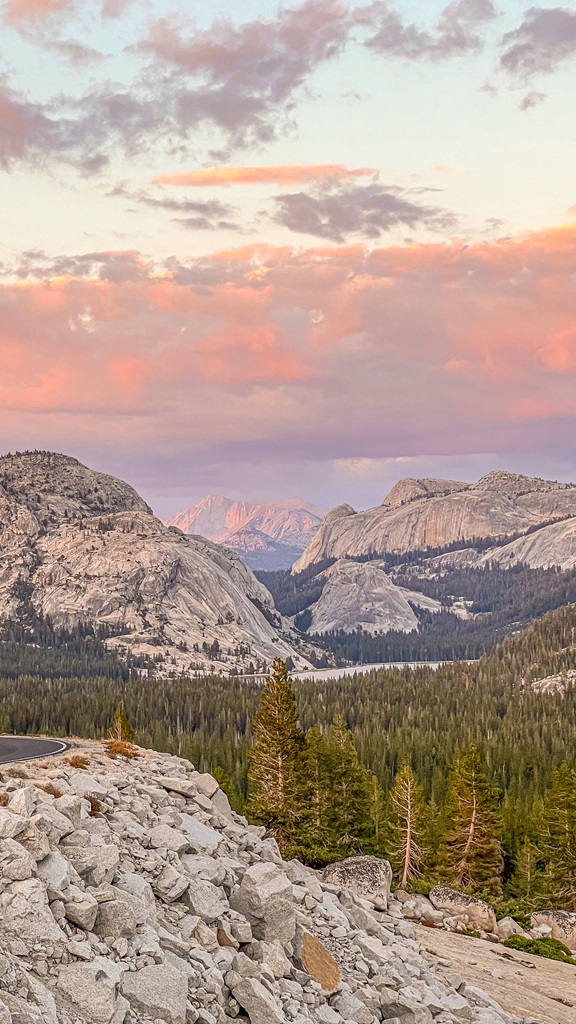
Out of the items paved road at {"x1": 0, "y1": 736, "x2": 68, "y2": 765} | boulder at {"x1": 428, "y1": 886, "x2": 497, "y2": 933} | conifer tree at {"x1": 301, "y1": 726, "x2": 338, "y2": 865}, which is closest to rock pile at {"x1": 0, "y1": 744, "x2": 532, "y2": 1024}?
paved road at {"x1": 0, "y1": 736, "x2": 68, "y2": 765}

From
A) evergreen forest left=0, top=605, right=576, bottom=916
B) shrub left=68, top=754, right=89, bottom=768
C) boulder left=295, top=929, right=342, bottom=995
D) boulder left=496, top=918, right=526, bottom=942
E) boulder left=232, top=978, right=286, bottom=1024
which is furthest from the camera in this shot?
evergreen forest left=0, top=605, right=576, bottom=916

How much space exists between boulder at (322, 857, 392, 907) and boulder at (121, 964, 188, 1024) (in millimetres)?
29096

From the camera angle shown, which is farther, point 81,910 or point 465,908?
point 465,908

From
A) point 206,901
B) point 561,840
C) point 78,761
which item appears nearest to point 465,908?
point 561,840

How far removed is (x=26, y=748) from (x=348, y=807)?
4063 cm

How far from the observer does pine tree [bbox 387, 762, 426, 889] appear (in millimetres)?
70812

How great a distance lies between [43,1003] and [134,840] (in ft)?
32.1

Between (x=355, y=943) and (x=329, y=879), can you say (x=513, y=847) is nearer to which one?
(x=329, y=879)

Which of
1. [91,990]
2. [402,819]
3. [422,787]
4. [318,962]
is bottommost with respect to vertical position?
[422,787]

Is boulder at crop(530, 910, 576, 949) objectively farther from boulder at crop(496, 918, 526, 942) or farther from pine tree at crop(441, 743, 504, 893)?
pine tree at crop(441, 743, 504, 893)

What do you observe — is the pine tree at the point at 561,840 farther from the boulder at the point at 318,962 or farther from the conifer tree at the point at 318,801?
the boulder at the point at 318,962

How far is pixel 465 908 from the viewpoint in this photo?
51.9 meters

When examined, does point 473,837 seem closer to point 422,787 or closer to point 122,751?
point 422,787

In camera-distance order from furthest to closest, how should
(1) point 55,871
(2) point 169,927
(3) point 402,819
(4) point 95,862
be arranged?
(3) point 402,819 < (2) point 169,927 < (4) point 95,862 < (1) point 55,871
